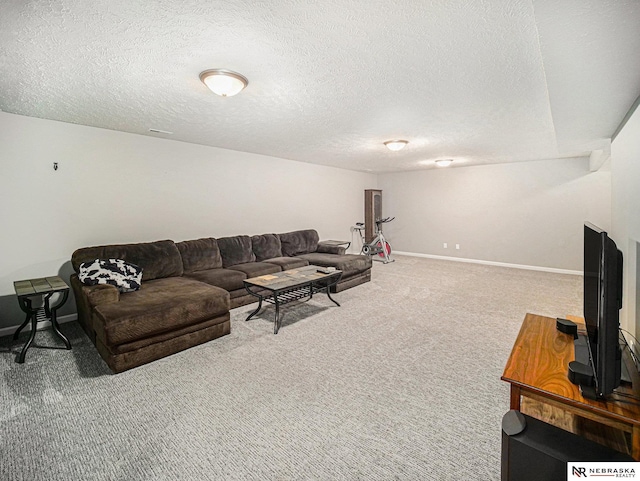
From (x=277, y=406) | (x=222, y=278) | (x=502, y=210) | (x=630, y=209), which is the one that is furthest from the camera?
(x=502, y=210)

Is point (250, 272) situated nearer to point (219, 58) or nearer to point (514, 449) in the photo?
point (219, 58)

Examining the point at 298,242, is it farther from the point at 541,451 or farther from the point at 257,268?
the point at 541,451

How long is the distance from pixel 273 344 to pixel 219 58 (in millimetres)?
2509

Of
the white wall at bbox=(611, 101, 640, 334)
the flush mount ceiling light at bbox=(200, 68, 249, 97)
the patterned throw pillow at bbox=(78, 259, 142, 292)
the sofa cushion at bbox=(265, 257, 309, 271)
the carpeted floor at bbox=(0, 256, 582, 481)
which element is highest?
the flush mount ceiling light at bbox=(200, 68, 249, 97)

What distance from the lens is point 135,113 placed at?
10.6 feet

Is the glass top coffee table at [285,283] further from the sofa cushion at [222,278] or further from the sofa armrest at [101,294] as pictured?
the sofa armrest at [101,294]

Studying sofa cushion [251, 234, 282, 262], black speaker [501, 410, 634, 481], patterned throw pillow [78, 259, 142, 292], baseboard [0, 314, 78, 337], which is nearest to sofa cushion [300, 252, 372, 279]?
sofa cushion [251, 234, 282, 262]

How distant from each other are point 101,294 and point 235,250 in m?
2.21

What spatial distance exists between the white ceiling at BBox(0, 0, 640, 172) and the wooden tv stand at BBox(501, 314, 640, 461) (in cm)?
149

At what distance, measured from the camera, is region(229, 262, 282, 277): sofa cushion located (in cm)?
442

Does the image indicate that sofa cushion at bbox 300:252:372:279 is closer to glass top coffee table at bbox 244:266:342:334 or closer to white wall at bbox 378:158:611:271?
glass top coffee table at bbox 244:266:342:334

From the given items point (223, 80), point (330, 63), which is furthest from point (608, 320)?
point (223, 80)

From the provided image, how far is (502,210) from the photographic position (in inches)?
267

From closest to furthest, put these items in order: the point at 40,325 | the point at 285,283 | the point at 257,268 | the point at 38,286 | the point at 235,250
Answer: the point at 38,286 → the point at 40,325 → the point at 285,283 → the point at 257,268 → the point at 235,250
